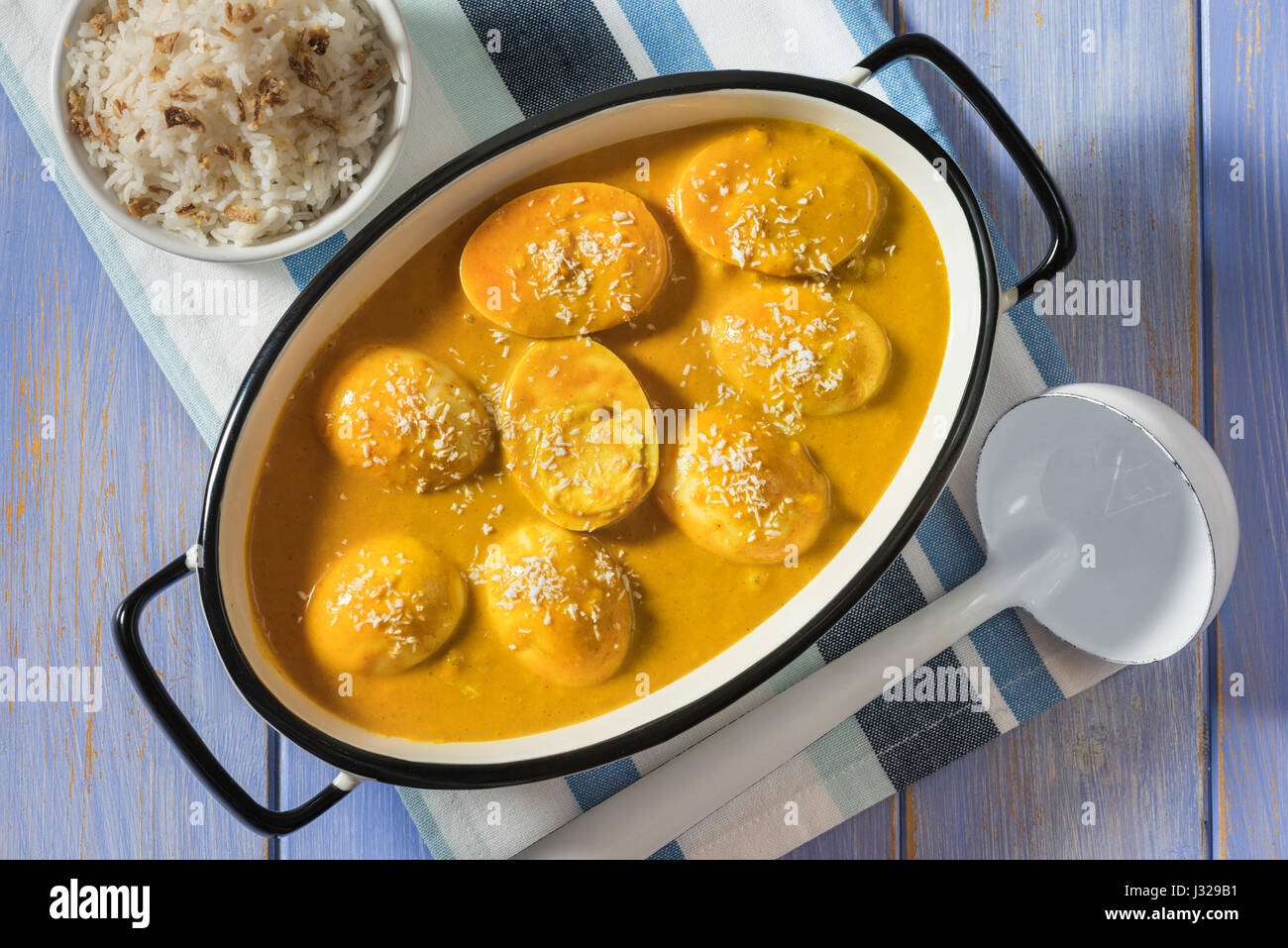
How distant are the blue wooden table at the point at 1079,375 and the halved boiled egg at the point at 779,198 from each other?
32 centimetres

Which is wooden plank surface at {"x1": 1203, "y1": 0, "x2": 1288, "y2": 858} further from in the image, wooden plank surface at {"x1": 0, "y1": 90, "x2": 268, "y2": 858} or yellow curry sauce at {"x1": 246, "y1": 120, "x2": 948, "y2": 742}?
wooden plank surface at {"x1": 0, "y1": 90, "x2": 268, "y2": 858}

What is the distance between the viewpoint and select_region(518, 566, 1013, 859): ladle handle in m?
1.44

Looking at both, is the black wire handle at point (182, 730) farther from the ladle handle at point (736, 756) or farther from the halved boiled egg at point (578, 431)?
the halved boiled egg at point (578, 431)

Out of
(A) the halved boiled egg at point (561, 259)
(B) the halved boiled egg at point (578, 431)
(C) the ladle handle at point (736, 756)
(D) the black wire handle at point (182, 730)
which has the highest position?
(A) the halved boiled egg at point (561, 259)

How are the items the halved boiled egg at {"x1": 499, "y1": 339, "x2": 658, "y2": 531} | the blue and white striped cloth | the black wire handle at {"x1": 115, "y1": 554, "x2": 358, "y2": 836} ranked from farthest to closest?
the blue and white striped cloth → the halved boiled egg at {"x1": 499, "y1": 339, "x2": 658, "y2": 531} → the black wire handle at {"x1": 115, "y1": 554, "x2": 358, "y2": 836}

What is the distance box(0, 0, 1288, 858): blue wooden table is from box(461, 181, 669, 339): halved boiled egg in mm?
580

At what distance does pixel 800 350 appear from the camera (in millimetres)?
1366

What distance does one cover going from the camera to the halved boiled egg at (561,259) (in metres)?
1.35

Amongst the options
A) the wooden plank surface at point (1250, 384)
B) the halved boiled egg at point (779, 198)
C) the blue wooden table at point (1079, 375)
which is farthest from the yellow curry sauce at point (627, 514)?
the wooden plank surface at point (1250, 384)

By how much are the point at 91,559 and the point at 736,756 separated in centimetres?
108

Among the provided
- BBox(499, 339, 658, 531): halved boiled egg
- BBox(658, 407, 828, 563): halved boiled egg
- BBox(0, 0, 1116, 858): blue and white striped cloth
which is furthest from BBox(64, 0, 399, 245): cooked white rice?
BBox(658, 407, 828, 563): halved boiled egg

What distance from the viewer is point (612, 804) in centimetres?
146

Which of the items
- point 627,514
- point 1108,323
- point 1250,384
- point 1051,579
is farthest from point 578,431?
point 1250,384

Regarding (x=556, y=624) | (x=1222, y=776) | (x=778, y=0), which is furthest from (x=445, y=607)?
(x=1222, y=776)
